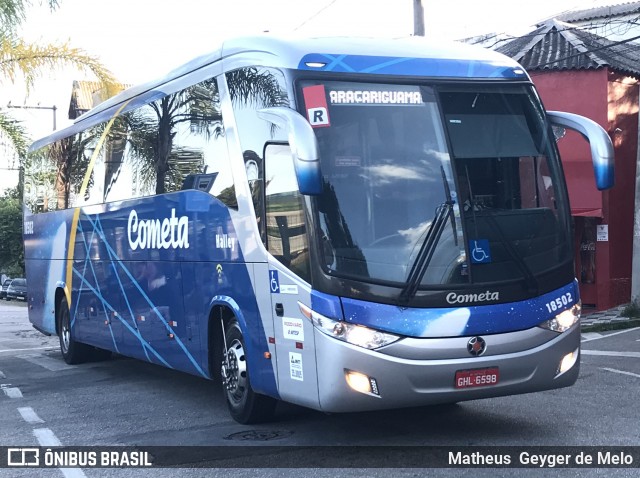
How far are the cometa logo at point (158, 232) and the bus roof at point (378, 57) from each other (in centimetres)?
204

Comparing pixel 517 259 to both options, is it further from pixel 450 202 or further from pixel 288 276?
pixel 288 276

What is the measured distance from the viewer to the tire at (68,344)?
47.3ft

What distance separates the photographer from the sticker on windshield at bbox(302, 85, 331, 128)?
24.1 ft

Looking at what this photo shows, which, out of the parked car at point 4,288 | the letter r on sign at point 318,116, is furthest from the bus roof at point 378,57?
the parked car at point 4,288

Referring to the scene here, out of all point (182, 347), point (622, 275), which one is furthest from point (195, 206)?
point (622, 275)

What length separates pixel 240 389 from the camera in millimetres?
8719

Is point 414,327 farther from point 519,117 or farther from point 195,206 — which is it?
point 195,206

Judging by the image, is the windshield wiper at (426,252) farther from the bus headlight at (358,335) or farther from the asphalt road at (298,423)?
the asphalt road at (298,423)

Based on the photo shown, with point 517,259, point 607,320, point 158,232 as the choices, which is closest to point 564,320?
point 517,259

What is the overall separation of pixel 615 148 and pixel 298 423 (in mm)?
16130

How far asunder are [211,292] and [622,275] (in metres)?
16.4

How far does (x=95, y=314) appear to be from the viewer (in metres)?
13.1

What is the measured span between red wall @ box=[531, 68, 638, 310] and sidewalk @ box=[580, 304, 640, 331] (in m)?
0.89

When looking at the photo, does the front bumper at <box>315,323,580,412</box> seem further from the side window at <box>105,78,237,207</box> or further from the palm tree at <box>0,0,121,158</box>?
the palm tree at <box>0,0,121,158</box>
